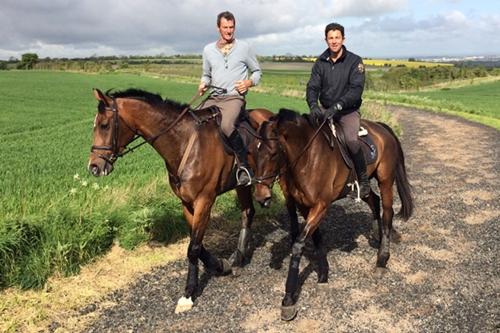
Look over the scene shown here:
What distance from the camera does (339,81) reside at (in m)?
5.87

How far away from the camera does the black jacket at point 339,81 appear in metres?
5.75

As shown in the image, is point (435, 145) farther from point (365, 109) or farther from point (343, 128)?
point (343, 128)

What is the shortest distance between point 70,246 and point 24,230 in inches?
24.3

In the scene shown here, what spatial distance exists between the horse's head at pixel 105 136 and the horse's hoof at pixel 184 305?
1790 millimetres

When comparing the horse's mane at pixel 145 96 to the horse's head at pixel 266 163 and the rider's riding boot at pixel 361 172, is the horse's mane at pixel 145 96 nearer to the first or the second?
the horse's head at pixel 266 163

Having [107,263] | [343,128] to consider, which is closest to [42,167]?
[107,263]

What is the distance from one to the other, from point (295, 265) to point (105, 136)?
269cm

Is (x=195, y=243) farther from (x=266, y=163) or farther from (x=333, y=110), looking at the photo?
(x=333, y=110)

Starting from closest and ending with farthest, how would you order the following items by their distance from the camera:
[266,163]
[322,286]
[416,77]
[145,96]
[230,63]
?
1. [266,163]
2. [145,96]
3. [322,286]
4. [230,63]
5. [416,77]

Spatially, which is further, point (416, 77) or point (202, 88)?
point (416, 77)

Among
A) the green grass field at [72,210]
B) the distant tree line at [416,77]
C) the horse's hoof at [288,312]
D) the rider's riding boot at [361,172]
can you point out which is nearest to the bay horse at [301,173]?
the horse's hoof at [288,312]

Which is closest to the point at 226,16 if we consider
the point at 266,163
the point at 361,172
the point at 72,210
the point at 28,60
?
the point at 266,163

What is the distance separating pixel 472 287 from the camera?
586 cm

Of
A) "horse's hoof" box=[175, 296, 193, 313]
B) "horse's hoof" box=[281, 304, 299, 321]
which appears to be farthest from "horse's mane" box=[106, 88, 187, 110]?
"horse's hoof" box=[281, 304, 299, 321]
